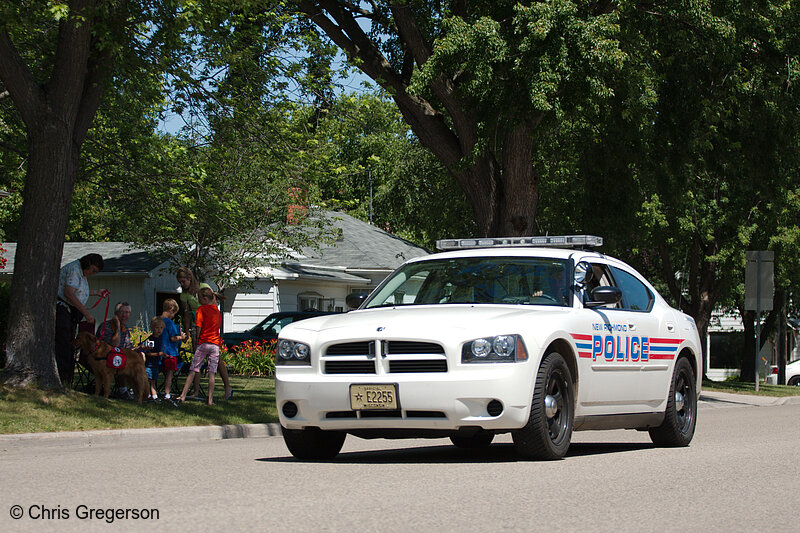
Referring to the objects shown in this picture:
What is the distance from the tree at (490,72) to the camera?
1706cm

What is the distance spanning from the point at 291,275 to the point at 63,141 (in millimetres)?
18622

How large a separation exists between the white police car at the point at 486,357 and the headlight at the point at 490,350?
1 cm

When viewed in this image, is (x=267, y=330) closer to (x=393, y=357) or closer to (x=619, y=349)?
(x=619, y=349)

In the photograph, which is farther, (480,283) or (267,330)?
(267,330)

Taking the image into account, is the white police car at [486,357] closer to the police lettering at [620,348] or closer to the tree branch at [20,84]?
the police lettering at [620,348]

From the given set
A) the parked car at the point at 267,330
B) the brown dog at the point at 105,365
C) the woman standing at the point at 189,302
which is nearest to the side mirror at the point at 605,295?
the woman standing at the point at 189,302

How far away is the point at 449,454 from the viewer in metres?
10.0

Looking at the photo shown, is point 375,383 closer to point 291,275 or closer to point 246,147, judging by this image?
point 246,147

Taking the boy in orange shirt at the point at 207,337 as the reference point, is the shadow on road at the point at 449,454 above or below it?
below

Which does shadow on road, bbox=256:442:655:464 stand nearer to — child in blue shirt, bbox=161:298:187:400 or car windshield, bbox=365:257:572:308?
car windshield, bbox=365:257:572:308

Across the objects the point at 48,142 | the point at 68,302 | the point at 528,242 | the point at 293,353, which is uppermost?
the point at 48,142

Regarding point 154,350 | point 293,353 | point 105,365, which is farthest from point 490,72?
point 293,353

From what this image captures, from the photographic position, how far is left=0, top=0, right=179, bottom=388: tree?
13.8m

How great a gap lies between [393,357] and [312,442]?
1.33 metres
